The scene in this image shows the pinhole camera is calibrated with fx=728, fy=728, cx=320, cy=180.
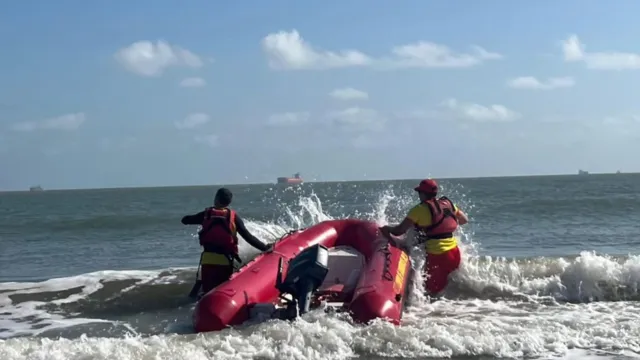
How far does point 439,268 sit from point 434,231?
1.40 ft

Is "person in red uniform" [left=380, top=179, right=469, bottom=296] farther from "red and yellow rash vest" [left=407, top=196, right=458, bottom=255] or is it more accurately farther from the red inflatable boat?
the red inflatable boat

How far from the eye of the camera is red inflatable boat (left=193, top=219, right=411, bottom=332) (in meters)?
6.40

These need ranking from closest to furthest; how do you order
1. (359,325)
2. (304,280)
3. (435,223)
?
(359,325) → (304,280) → (435,223)

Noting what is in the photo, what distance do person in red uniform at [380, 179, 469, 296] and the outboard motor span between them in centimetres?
183

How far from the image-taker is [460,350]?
5.96m

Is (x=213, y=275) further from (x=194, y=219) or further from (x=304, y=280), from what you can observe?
(x=304, y=280)

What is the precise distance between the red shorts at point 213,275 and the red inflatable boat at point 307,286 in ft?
1.17

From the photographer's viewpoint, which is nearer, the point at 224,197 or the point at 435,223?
the point at 224,197

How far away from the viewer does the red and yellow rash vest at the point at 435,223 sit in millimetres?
7980

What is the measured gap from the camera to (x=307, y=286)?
642 cm

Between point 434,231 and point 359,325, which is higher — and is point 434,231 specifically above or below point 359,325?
above

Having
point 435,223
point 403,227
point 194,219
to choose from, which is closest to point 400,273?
point 403,227

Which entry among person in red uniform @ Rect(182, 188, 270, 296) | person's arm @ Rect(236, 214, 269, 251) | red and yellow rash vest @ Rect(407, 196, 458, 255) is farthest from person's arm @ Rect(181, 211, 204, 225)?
red and yellow rash vest @ Rect(407, 196, 458, 255)

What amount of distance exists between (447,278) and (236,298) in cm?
269
